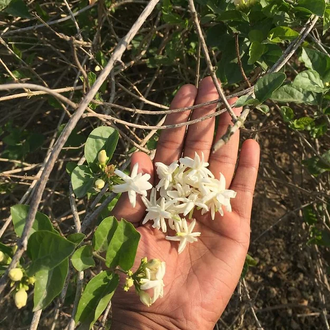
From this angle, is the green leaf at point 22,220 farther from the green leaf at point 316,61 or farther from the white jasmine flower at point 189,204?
the green leaf at point 316,61

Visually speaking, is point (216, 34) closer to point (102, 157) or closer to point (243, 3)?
point (243, 3)

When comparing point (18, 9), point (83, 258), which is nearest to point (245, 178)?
point (83, 258)

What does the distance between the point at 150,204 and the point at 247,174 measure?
40 centimetres

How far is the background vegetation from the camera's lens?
4.03 feet

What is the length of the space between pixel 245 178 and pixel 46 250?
33.6 inches

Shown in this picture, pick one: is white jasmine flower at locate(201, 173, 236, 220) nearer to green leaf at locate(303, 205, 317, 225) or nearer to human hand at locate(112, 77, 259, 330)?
human hand at locate(112, 77, 259, 330)

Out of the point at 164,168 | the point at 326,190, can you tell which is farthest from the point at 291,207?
the point at 164,168

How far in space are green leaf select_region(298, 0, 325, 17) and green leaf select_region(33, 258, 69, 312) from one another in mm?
973

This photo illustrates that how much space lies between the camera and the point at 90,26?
195cm

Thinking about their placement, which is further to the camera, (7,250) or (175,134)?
(175,134)

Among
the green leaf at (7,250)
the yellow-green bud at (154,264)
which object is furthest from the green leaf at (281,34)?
the green leaf at (7,250)

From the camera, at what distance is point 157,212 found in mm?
1270

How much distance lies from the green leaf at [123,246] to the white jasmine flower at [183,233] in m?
0.33

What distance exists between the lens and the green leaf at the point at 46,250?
0.80m
